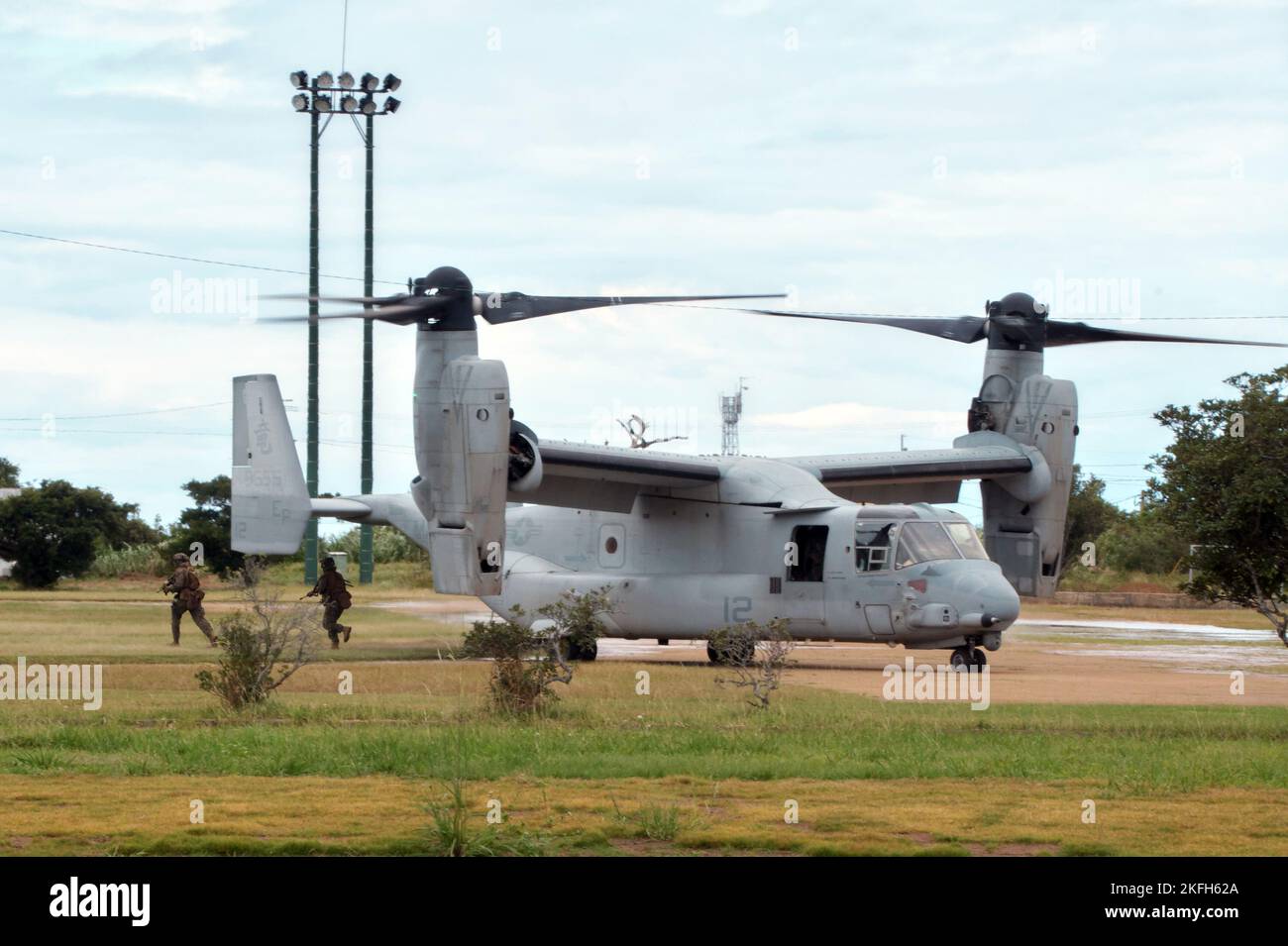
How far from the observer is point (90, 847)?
9.26 m

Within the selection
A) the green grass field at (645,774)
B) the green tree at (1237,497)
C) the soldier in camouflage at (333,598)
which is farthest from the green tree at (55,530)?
the green tree at (1237,497)

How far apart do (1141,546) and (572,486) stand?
164ft

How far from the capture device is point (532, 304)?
24734 millimetres

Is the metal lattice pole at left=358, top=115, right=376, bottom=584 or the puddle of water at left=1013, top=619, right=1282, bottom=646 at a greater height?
the metal lattice pole at left=358, top=115, right=376, bottom=584

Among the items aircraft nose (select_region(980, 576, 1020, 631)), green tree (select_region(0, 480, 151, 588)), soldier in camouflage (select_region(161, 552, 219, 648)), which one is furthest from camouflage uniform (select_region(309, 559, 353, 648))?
green tree (select_region(0, 480, 151, 588))

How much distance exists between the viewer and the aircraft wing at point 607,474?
25214mm

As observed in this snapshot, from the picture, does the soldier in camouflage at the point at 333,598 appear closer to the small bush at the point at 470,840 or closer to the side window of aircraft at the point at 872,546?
the side window of aircraft at the point at 872,546

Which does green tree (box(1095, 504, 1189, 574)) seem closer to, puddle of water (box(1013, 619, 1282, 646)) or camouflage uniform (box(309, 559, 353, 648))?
puddle of water (box(1013, 619, 1282, 646))

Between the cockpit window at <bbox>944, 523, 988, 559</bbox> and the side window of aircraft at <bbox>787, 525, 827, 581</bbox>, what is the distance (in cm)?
194

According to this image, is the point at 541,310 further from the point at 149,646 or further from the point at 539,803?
the point at 539,803

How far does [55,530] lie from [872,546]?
31771mm

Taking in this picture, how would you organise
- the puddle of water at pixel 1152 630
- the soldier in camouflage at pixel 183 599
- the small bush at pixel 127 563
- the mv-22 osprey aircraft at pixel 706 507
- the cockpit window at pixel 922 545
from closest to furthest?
the mv-22 osprey aircraft at pixel 706 507, the cockpit window at pixel 922 545, the soldier in camouflage at pixel 183 599, the puddle of water at pixel 1152 630, the small bush at pixel 127 563

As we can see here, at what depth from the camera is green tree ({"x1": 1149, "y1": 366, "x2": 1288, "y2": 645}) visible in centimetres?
1833

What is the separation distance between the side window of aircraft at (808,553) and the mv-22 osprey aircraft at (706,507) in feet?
0.09
